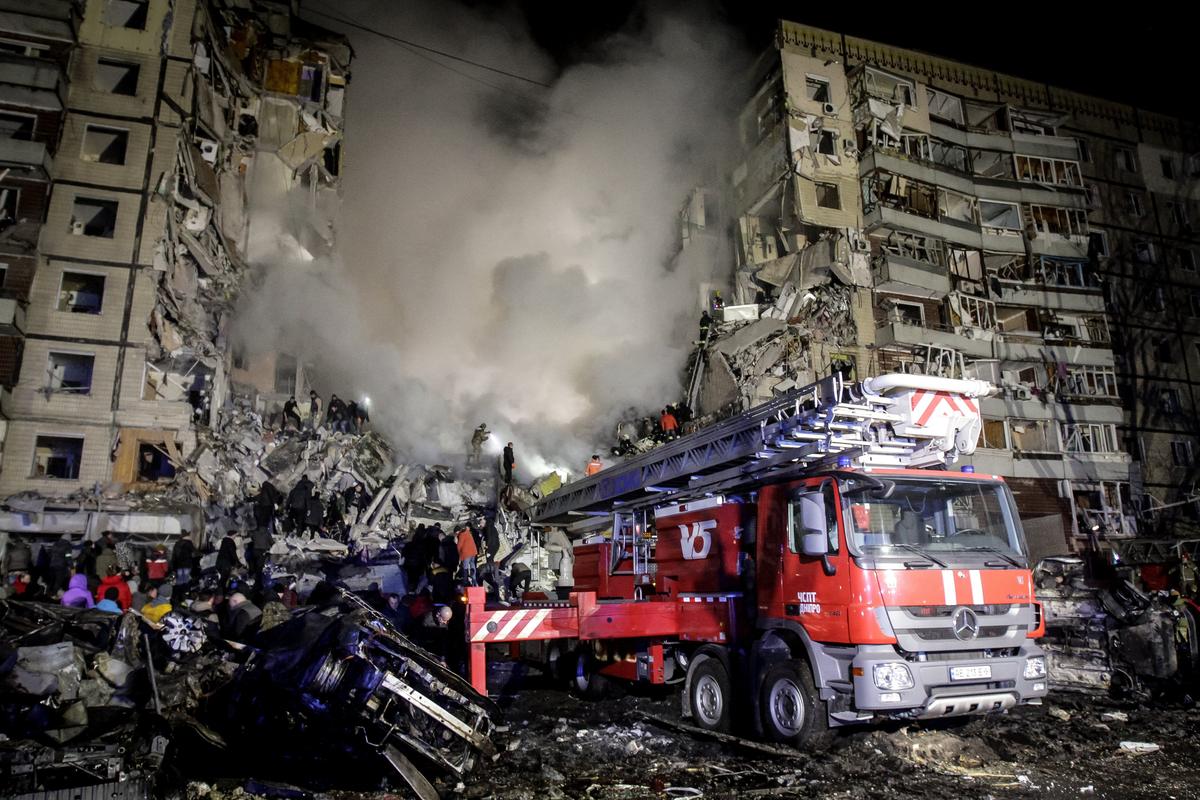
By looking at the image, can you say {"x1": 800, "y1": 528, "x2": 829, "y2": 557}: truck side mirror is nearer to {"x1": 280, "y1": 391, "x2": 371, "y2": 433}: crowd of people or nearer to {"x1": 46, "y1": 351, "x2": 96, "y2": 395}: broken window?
{"x1": 280, "y1": 391, "x2": 371, "y2": 433}: crowd of people

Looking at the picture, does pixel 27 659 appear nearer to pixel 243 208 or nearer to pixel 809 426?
pixel 809 426

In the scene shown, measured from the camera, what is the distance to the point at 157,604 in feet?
45.6

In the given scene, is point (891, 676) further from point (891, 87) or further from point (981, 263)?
point (891, 87)

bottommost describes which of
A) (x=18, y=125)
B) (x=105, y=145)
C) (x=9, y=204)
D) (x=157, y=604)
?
(x=157, y=604)

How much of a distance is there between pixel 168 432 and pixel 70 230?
27.3 feet

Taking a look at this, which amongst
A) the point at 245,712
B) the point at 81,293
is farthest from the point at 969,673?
the point at 81,293

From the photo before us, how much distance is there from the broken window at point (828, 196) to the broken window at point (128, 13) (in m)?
27.0

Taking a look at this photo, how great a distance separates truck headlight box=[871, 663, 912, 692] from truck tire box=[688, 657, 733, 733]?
6.38ft

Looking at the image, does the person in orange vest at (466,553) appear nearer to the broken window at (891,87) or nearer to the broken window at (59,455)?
the broken window at (59,455)

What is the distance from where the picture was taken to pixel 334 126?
34.2 meters

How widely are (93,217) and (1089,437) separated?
40.2 m

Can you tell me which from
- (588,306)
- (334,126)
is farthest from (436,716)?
(334,126)

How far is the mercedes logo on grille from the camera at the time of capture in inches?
262

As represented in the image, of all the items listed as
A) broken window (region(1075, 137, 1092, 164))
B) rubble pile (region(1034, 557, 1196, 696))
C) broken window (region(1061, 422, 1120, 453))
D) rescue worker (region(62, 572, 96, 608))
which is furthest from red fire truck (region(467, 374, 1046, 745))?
broken window (region(1075, 137, 1092, 164))
